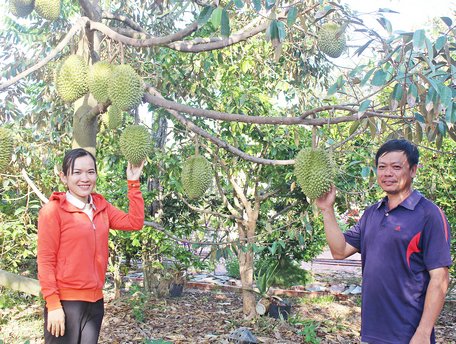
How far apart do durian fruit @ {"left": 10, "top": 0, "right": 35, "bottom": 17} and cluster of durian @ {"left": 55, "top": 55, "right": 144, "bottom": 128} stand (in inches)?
23.4

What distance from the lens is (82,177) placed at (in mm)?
1907

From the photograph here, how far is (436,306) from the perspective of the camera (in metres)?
1.57

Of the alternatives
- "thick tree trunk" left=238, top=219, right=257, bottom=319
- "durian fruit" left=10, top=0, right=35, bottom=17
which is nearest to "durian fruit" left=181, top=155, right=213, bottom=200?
"durian fruit" left=10, top=0, right=35, bottom=17

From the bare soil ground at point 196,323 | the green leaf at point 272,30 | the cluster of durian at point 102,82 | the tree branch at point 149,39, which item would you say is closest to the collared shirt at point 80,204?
the cluster of durian at point 102,82

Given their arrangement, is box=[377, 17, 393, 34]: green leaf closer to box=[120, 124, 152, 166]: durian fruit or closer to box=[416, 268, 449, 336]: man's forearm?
box=[416, 268, 449, 336]: man's forearm

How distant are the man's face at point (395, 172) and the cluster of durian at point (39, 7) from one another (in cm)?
154

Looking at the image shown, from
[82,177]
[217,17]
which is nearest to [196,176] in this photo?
[82,177]

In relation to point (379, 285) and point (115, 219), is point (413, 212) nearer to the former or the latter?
point (379, 285)

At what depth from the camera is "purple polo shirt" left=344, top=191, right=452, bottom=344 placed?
1635mm

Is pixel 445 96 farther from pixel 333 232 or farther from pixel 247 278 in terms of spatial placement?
pixel 247 278

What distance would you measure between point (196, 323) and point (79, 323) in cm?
288

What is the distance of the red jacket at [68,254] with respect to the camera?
1.82 metres

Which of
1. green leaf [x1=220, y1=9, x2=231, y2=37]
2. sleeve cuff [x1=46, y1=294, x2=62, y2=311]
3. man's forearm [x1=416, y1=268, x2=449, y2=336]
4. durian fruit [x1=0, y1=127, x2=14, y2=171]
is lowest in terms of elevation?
sleeve cuff [x1=46, y1=294, x2=62, y2=311]

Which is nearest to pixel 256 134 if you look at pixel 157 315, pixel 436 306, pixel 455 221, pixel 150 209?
pixel 150 209
